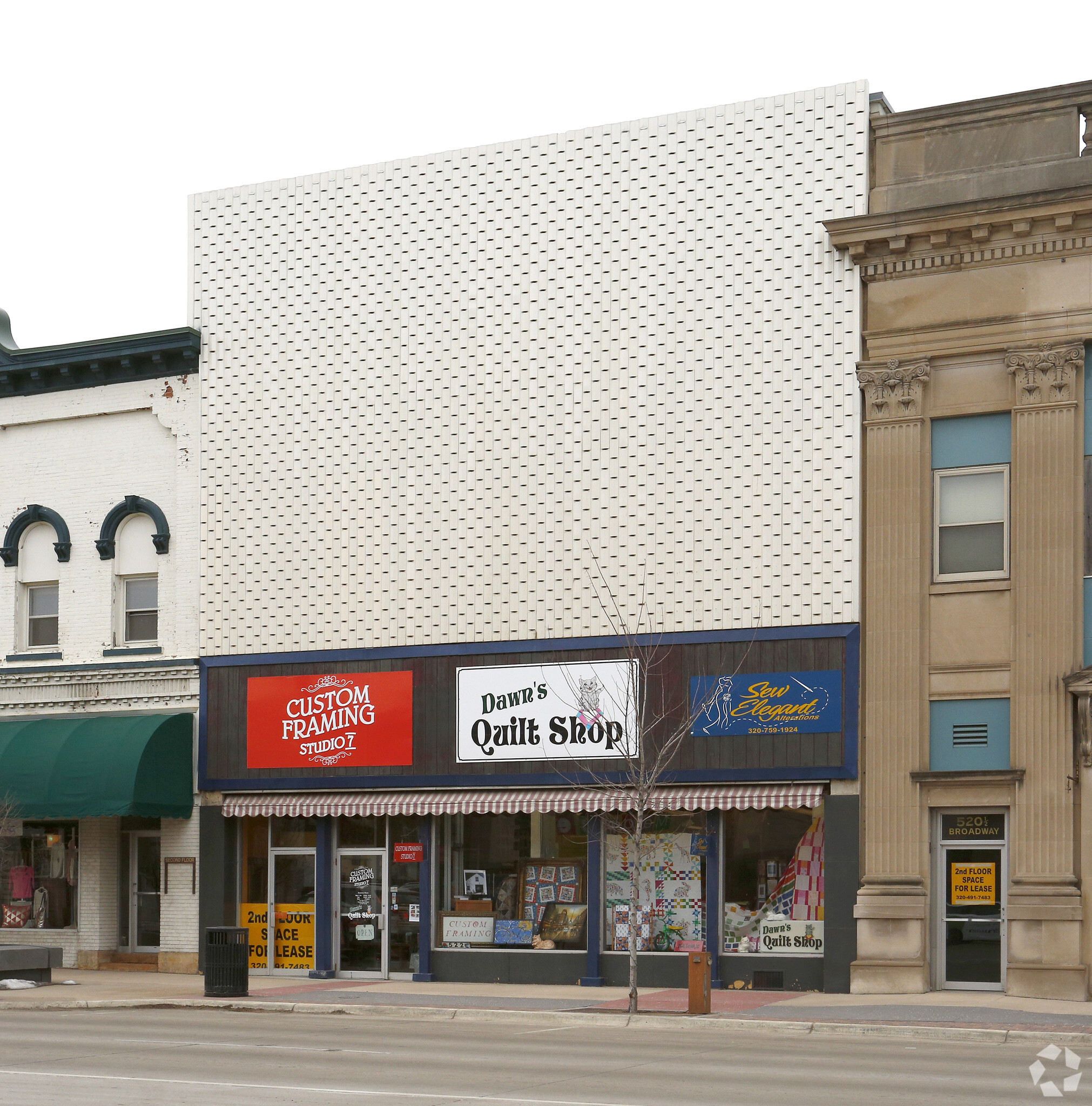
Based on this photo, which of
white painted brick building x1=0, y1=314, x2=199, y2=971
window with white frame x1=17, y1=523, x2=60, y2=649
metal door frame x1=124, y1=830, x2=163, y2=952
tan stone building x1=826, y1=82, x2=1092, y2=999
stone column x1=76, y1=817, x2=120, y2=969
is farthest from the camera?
window with white frame x1=17, y1=523, x2=60, y2=649

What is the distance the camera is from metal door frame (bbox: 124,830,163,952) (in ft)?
101

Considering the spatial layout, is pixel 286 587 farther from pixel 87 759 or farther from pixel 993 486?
pixel 993 486

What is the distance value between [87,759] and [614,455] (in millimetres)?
10750

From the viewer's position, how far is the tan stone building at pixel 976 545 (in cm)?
2405

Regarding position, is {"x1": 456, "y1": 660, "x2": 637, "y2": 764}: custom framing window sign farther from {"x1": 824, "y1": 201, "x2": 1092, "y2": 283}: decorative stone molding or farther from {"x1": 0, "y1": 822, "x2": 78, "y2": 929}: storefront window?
{"x1": 0, "y1": 822, "x2": 78, "y2": 929}: storefront window

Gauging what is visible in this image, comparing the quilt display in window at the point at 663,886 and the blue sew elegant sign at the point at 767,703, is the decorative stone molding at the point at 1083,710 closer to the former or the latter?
the blue sew elegant sign at the point at 767,703

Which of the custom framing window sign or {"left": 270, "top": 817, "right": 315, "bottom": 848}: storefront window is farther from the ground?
the custom framing window sign

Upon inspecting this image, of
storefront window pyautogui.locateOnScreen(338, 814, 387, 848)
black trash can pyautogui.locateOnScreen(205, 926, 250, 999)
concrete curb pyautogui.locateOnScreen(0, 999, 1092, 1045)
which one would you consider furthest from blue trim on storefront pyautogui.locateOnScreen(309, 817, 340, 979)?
concrete curb pyautogui.locateOnScreen(0, 999, 1092, 1045)

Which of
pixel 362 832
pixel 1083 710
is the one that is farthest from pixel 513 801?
pixel 1083 710

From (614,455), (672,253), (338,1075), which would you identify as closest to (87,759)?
(614,455)

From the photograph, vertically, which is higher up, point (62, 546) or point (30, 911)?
point (62, 546)

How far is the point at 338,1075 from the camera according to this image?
51.5 ft

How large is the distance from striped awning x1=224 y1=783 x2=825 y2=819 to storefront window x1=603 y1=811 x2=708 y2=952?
667 mm

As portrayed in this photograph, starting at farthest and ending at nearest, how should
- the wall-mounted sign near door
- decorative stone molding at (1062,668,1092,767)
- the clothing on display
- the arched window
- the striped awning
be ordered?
the clothing on display
the arched window
the striped awning
the wall-mounted sign near door
decorative stone molding at (1062,668,1092,767)
